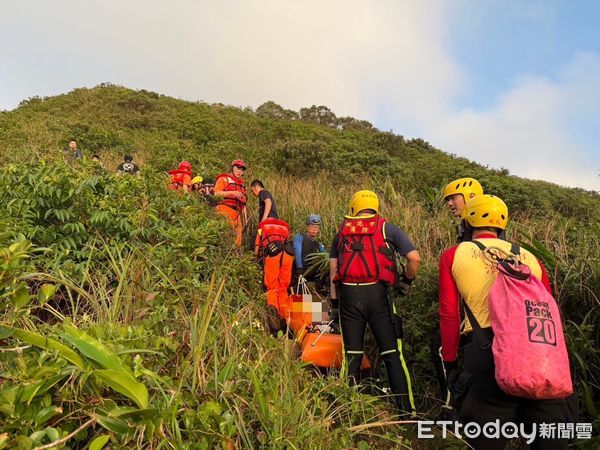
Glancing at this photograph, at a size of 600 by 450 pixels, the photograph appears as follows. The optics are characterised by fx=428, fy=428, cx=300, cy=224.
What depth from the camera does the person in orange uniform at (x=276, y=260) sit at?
16.4 feet

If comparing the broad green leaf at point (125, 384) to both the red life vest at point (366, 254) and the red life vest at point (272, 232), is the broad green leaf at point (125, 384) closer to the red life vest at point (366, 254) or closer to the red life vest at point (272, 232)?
the red life vest at point (366, 254)

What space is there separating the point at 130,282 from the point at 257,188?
466 cm

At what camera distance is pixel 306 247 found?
5867 mm

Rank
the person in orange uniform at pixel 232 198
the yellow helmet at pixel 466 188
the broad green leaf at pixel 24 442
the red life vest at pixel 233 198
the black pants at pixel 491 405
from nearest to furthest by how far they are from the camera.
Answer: the broad green leaf at pixel 24 442
the black pants at pixel 491 405
the yellow helmet at pixel 466 188
the person in orange uniform at pixel 232 198
the red life vest at pixel 233 198

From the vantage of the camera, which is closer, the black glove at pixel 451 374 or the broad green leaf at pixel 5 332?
the broad green leaf at pixel 5 332

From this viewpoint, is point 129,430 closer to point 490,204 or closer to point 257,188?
point 490,204

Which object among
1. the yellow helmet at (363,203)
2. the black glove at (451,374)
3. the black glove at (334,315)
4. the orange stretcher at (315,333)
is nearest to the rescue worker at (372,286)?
the yellow helmet at (363,203)

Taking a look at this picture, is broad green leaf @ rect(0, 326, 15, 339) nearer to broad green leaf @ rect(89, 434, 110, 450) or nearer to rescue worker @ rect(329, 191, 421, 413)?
broad green leaf @ rect(89, 434, 110, 450)

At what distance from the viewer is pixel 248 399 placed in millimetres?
2051

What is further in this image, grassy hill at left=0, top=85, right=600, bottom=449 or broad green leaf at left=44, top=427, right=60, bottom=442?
grassy hill at left=0, top=85, right=600, bottom=449

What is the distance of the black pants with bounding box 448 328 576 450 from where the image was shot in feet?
7.27

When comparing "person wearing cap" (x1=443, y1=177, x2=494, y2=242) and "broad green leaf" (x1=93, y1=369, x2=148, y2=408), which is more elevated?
"person wearing cap" (x1=443, y1=177, x2=494, y2=242)

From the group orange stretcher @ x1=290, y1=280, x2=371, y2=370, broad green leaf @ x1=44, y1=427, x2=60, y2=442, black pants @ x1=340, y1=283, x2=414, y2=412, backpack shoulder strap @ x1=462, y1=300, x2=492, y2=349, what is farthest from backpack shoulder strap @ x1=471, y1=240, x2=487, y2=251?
broad green leaf @ x1=44, y1=427, x2=60, y2=442

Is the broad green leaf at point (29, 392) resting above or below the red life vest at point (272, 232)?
below
